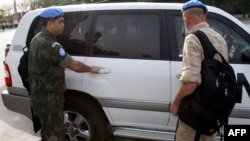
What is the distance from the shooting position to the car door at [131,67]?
3521 millimetres

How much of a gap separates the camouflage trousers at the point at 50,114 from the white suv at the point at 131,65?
349 millimetres

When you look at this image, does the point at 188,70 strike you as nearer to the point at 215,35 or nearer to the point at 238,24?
the point at 215,35

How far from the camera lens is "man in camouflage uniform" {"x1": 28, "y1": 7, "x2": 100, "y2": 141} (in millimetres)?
3197

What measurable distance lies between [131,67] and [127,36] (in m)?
0.39

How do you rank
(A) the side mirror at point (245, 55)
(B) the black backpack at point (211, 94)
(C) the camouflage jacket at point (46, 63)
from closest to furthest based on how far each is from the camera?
(B) the black backpack at point (211, 94), (C) the camouflage jacket at point (46, 63), (A) the side mirror at point (245, 55)

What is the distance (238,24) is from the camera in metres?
3.45

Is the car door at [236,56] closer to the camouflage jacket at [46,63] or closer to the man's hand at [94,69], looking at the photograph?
the man's hand at [94,69]

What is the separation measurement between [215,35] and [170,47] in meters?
1.08

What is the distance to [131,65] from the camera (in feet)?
11.7

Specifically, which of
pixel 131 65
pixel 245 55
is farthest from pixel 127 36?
pixel 245 55

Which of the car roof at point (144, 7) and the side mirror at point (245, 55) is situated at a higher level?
the car roof at point (144, 7)

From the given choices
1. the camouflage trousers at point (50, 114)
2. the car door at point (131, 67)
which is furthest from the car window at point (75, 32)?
the camouflage trousers at point (50, 114)

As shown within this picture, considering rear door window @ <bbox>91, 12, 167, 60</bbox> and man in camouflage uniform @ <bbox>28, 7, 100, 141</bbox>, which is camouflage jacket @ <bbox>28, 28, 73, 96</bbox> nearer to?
man in camouflage uniform @ <bbox>28, 7, 100, 141</bbox>

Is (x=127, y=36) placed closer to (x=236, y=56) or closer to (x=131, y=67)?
(x=131, y=67)
